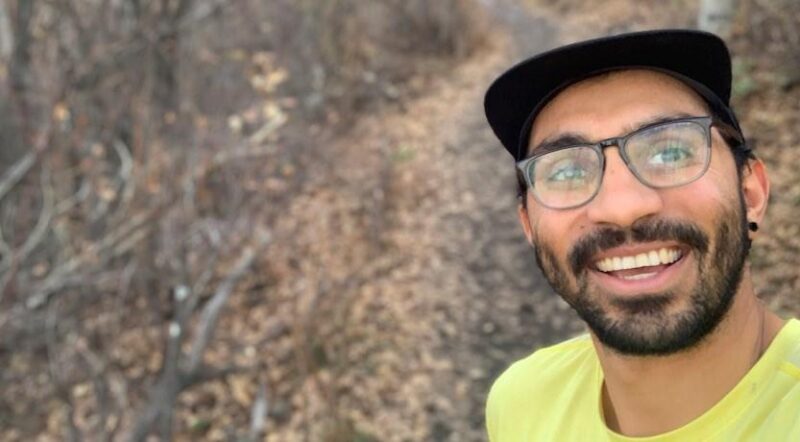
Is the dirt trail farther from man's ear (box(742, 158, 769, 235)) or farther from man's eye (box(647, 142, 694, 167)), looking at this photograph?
man's eye (box(647, 142, 694, 167))

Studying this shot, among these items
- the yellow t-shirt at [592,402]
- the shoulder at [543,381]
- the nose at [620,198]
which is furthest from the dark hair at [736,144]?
the shoulder at [543,381]

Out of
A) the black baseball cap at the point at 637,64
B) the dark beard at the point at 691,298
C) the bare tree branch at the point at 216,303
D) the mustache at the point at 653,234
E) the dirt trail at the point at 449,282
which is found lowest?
the dirt trail at the point at 449,282

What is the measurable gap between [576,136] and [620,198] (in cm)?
17

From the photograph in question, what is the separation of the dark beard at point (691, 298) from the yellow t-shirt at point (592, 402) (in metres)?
0.13

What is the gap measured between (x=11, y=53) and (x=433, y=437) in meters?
4.61

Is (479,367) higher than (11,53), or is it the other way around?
(11,53)

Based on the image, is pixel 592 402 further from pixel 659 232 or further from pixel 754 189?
pixel 754 189

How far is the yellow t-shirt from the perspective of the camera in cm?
123

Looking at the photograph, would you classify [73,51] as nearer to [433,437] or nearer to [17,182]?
[17,182]

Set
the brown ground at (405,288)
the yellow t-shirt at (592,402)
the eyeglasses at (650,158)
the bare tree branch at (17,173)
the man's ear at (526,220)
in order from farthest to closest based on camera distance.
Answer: the bare tree branch at (17,173) < the brown ground at (405,288) < the man's ear at (526,220) < the eyeglasses at (650,158) < the yellow t-shirt at (592,402)

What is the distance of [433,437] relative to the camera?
4625mm

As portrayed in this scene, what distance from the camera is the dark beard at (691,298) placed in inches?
50.5

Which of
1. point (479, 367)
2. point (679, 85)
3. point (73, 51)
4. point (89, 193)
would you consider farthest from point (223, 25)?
point (679, 85)

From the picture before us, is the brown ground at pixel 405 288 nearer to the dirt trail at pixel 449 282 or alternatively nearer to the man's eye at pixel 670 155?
the dirt trail at pixel 449 282
